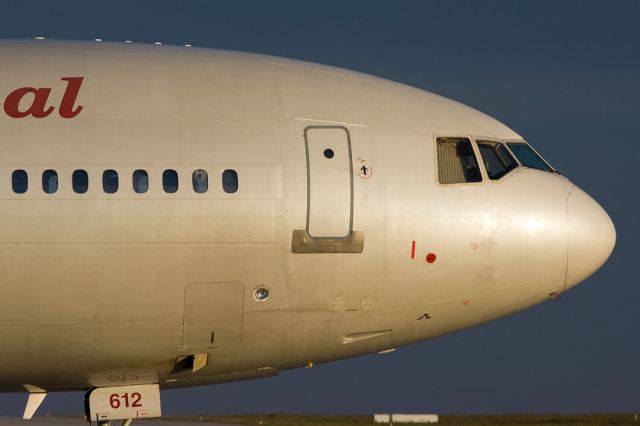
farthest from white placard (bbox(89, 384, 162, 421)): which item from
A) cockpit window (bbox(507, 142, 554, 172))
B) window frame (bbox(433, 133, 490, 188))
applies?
cockpit window (bbox(507, 142, 554, 172))

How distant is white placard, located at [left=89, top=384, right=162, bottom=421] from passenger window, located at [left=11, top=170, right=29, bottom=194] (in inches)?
157

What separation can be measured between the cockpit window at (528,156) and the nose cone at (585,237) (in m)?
0.75

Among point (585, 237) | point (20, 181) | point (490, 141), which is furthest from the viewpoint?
point (490, 141)

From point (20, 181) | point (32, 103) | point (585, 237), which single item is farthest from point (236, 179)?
point (585, 237)

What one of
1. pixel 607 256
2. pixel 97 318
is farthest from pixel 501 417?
pixel 97 318

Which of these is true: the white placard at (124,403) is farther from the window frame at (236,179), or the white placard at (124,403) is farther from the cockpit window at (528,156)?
the cockpit window at (528,156)

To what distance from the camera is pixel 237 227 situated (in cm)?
2436

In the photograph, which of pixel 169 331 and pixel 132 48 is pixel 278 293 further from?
pixel 132 48

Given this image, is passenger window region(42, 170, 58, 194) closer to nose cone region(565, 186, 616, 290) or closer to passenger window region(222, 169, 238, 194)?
passenger window region(222, 169, 238, 194)

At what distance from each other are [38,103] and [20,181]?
4.89 feet

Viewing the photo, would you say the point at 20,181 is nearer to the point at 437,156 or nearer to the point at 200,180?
the point at 200,180

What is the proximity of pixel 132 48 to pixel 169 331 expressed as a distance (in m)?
5.35

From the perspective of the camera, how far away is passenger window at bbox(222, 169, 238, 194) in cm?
2450

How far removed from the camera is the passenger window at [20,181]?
2392cm
